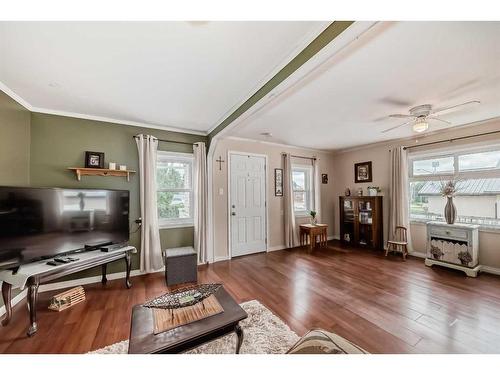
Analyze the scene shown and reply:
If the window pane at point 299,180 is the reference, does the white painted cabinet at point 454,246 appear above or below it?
below

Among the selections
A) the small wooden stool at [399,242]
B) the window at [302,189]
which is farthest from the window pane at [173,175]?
the small wooden stool at [399,242]

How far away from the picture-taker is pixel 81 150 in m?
2.89

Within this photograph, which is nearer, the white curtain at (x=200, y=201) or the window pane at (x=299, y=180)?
the white curtain at (x=200, y=201)

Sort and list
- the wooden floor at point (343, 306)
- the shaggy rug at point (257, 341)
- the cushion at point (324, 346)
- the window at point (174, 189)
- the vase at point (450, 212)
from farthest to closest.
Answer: the window at point (174, 189), the vase at point (450, 212), the wooden floor at point (343, 306), the shaggy rug at point (257, 341), the cushion at point (324, 346)

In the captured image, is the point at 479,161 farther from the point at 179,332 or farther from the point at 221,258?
the point at 179,332

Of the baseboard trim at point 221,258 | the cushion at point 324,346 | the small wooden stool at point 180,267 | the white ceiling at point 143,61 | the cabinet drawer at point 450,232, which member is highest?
the white ceiling at point 143,61

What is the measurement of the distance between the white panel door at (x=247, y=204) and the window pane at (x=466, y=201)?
3168 millimetres

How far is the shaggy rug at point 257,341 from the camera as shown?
5.25 feet

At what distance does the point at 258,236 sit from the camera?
4.42 m

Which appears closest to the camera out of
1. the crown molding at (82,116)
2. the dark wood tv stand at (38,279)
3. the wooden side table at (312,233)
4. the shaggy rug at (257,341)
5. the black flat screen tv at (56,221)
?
the shaggy rug at (257,341)

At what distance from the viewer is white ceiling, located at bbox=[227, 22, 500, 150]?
53.9 inches

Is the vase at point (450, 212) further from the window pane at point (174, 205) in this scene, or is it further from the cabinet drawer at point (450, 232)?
the window pane at point (174, 205)
